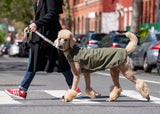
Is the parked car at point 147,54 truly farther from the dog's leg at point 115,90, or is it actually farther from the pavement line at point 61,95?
the dog's leg at point 115,90

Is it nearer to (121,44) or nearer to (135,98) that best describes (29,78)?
(135,98)

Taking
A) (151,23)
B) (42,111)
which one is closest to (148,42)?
(42,111)

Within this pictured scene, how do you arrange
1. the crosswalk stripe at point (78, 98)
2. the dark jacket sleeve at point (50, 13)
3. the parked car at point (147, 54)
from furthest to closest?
the parked car at point (147, 54), the dark jacket sleeve at point (50, 13), the crosswalk stripe at point (78, 98)

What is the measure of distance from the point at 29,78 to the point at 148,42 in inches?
489

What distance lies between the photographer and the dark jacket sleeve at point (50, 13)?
9.68m

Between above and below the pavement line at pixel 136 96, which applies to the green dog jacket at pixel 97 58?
above

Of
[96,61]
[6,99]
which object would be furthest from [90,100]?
[6,99]

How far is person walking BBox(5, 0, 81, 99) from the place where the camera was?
32.0ft

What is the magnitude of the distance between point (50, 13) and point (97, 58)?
1081mm

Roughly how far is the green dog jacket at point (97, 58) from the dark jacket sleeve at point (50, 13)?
30.2 inches

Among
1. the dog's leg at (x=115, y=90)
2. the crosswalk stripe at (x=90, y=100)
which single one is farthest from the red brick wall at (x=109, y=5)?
the dog's leg at (x=115, y=90)

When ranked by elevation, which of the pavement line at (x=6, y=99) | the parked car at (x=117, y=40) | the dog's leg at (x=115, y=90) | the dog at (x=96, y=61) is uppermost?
the dog at (x=96, y=61)

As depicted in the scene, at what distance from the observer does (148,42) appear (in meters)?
21.8

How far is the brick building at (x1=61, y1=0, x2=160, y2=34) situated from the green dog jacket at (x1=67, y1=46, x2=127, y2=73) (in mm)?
34375
